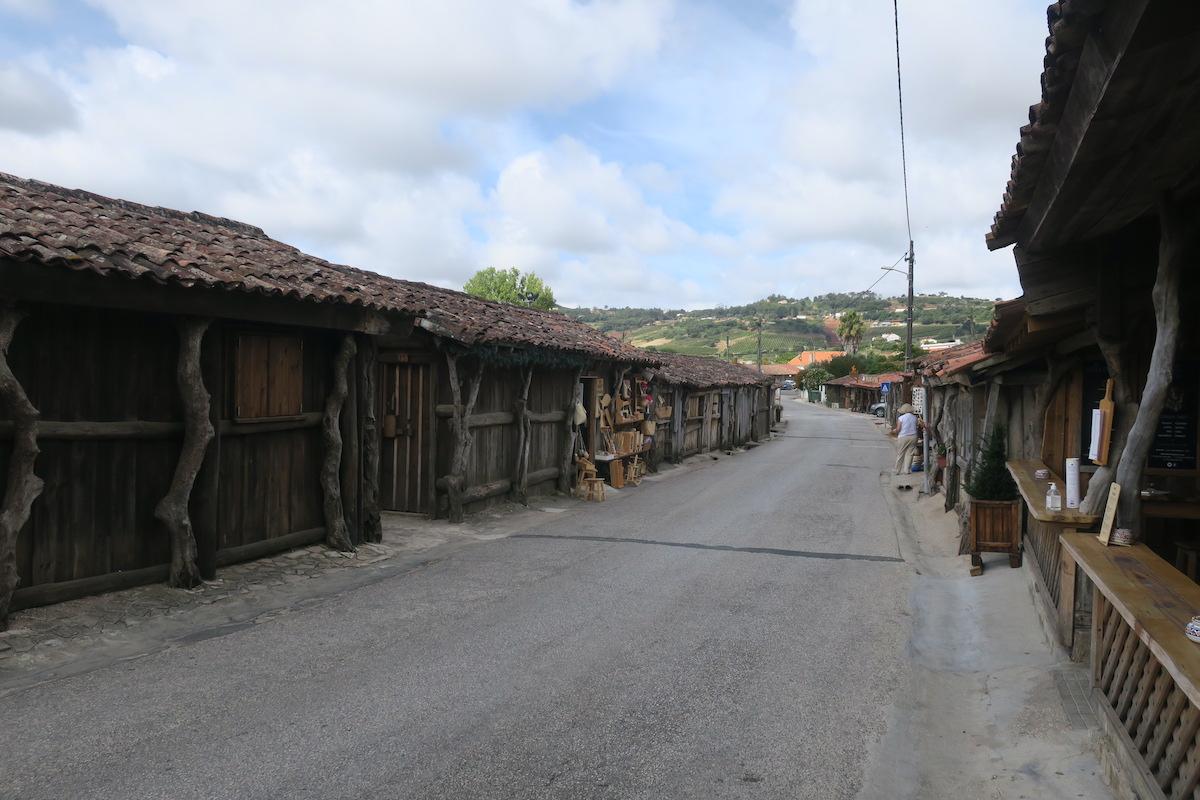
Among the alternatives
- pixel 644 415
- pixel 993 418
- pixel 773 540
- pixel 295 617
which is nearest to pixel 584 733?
pixel 295 617

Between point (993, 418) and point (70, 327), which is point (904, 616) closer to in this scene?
point (993, 418)

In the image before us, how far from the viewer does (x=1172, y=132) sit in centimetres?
357

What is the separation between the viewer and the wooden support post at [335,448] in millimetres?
9227

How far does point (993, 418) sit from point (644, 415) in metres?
10.9

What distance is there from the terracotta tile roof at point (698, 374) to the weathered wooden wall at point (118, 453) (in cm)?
1354

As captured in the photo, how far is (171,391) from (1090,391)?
864 cm

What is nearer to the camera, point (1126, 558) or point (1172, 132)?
point (1172, 132)

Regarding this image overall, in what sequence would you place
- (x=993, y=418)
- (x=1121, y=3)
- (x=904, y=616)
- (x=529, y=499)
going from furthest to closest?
(x=529, y=499) < (x=993, y=418) < (x=904, y=616) < (x=1121, y=3)

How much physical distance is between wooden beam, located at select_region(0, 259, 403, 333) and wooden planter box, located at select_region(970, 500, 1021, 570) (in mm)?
7350

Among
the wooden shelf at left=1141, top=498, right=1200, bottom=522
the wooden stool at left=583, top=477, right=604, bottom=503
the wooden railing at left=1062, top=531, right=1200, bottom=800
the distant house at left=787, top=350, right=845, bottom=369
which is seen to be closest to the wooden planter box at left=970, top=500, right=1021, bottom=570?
the wooden shelf at left=1141, top=498, right=1200, bottom=522

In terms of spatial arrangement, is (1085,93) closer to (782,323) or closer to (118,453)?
(118,453)

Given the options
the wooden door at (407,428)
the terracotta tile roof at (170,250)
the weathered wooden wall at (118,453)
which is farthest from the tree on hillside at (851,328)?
the weathered wooden wall at (118,453)

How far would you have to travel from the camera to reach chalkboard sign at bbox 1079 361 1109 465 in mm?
7551

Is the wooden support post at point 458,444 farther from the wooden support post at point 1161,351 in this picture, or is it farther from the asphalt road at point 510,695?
the wooden support post at point 1161,351
